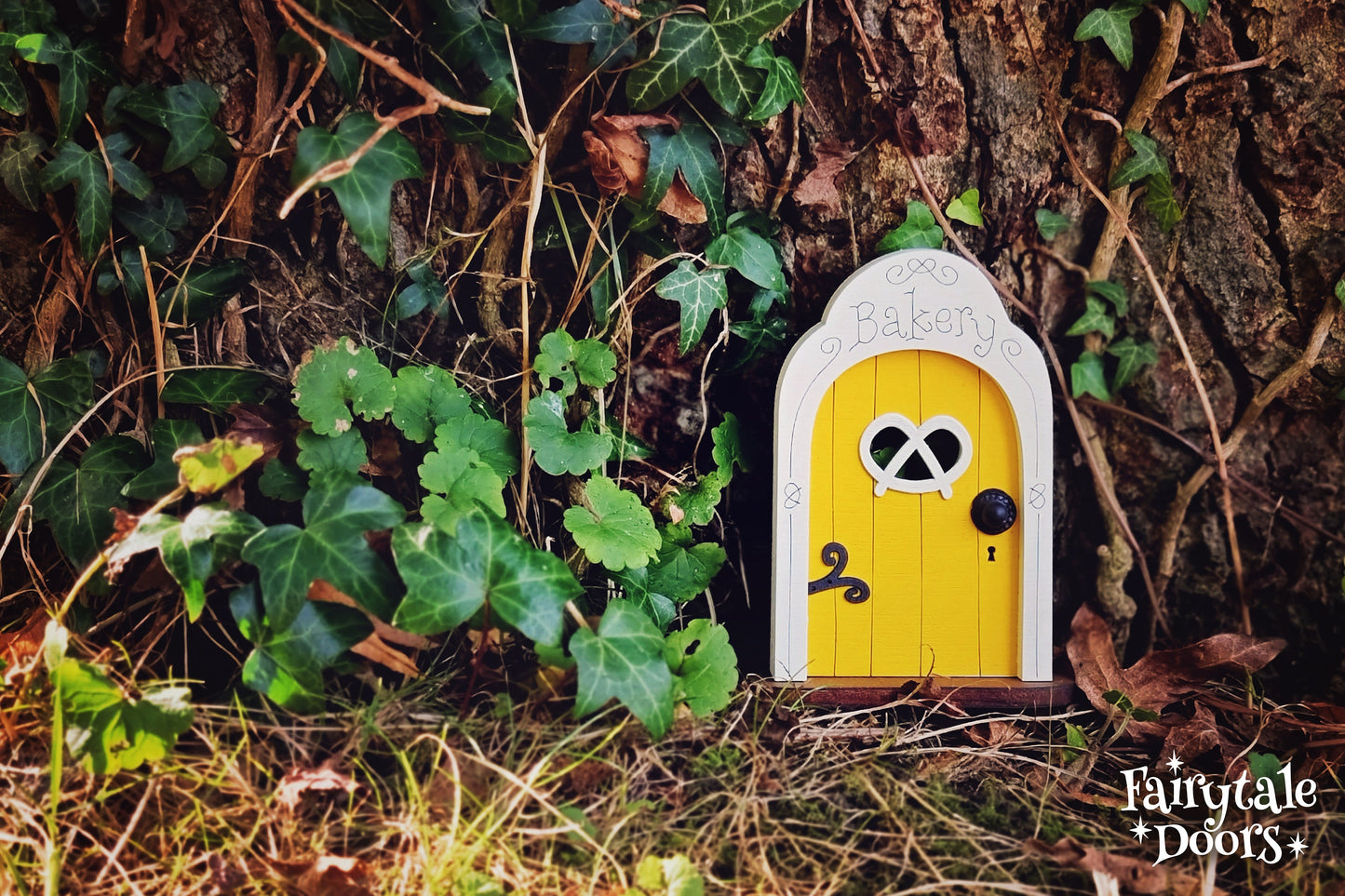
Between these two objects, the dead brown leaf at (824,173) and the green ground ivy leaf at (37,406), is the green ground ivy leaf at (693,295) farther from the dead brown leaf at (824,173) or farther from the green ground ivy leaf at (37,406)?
the green ground ivy leaf at (37,406)

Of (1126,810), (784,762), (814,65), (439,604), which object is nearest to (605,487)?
(439,604)

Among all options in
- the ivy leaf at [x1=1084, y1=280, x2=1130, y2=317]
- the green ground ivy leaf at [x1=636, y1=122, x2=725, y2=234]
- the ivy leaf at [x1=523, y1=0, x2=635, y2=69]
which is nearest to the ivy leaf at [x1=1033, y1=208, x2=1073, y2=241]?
the ivy leaf at [x1=1084, y1=280, x2=1130, y2=317]

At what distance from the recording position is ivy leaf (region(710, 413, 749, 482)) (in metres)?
1.75

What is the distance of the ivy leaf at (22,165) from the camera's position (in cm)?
158

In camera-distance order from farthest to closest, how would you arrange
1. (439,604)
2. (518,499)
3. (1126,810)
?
(518,499), (1126,810), (439,604)

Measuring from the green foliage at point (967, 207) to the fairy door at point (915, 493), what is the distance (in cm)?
16

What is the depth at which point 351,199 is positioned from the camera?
1388mm

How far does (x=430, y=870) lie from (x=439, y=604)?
0.37 m

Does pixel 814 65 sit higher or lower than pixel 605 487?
higher

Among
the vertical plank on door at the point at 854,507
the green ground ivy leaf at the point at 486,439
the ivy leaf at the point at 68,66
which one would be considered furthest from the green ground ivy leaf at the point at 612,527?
the ivy leaf at the point at 68,66

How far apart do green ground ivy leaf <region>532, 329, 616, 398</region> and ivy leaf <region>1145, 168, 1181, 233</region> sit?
1196 mm

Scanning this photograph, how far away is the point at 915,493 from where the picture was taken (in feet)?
5.60

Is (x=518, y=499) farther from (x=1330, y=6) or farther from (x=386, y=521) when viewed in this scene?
(x=1330, y=6)

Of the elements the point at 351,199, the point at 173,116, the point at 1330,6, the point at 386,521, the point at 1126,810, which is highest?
the point at 1330,6
